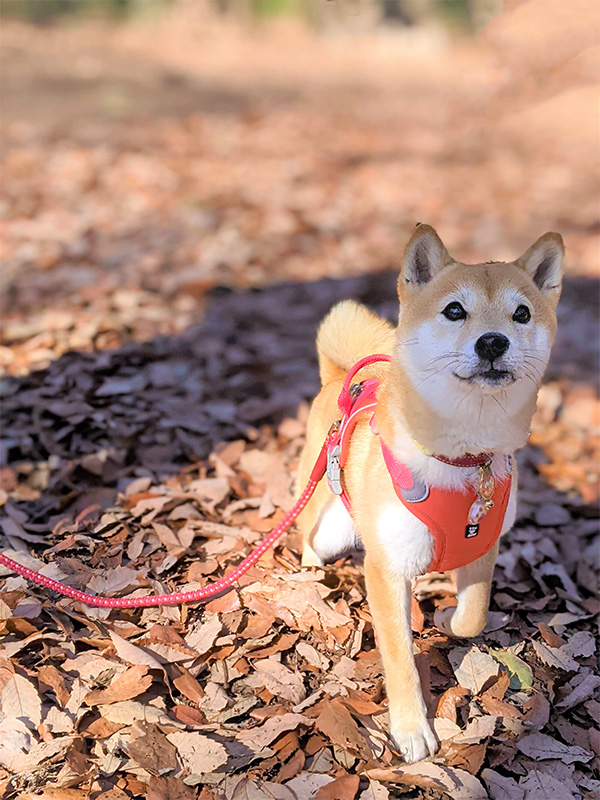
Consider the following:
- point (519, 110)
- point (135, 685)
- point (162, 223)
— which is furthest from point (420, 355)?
point (519, 110)

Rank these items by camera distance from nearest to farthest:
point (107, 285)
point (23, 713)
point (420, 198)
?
point (23, 713) → point (107, 285) → point (420, 198)

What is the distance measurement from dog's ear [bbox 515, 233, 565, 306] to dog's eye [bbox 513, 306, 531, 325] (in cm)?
16

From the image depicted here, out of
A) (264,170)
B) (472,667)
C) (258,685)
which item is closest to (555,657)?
(472,667)

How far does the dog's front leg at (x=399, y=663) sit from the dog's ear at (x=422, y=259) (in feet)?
3.10

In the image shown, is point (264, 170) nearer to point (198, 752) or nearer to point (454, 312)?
point (454, 312)

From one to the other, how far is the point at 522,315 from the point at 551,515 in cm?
200

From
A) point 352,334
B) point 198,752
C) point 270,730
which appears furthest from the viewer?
point 352,334

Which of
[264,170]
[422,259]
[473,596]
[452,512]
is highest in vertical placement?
[422,259]

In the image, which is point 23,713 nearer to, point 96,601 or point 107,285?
point 96,601

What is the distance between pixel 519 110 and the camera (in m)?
12.6

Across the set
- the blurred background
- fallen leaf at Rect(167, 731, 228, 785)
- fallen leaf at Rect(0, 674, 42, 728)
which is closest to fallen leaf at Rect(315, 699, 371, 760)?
fallen leaf at Rect(167, 731, 228, 785)

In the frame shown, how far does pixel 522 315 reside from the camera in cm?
238

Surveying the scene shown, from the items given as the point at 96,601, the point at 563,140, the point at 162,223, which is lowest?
the point at 96,601

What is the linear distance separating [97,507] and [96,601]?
756 mm
